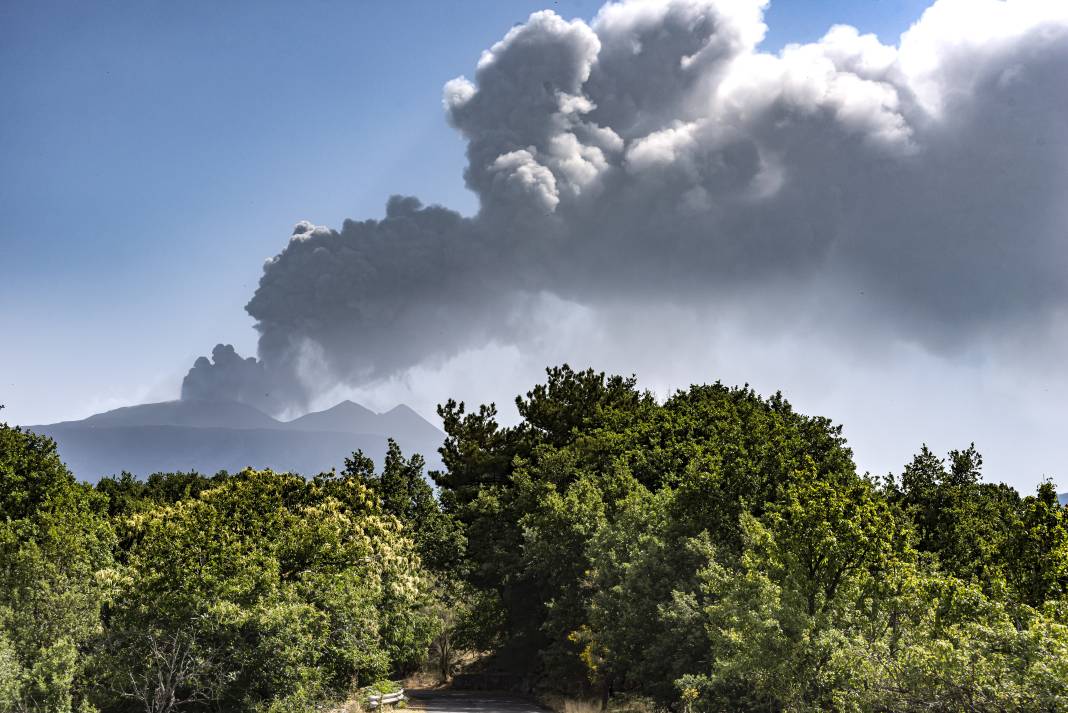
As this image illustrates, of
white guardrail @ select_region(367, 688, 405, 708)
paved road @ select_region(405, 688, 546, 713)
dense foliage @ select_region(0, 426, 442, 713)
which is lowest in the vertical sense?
paved road @ select_region(405, 688, 546, 713)

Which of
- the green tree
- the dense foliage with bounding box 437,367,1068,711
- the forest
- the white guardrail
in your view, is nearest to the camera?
the dense foliage with bounding box 437,367,1068,711

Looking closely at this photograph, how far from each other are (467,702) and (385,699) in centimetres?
1063

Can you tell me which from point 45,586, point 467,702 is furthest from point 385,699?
point 45,586

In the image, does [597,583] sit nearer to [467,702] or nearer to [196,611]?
[467,702]

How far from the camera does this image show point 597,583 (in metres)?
41.2

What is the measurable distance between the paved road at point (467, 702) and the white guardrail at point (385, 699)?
1.86 m

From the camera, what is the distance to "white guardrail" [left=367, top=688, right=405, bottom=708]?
127ft

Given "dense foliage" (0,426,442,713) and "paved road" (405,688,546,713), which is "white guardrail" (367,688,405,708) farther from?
"paved road" (405,688,546,713)

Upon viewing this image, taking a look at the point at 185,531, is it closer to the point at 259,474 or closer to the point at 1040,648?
the point at 259,474

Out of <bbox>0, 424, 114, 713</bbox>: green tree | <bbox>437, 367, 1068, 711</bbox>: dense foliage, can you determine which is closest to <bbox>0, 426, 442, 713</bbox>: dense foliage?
<bbox>0, 424, 114, 713</bbox>: green tree

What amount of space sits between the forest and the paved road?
2145 millimetres

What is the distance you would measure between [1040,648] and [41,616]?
32939 millimetres

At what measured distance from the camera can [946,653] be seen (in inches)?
683

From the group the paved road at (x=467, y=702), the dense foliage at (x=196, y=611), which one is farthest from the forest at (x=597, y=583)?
the paved road at (x=467, y=702)
